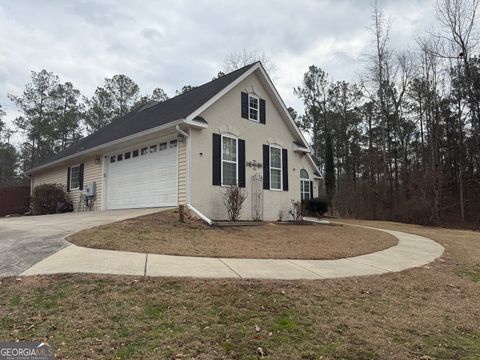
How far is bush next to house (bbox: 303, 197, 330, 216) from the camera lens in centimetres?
2253

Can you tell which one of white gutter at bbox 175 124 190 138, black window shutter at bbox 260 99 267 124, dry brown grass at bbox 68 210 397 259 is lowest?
dry brown grass at bbox 68 210 397 259

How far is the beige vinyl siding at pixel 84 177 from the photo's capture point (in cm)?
1537

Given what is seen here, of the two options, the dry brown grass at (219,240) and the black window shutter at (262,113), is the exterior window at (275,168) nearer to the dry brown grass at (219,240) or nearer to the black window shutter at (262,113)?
the black window shutter at (262,113)

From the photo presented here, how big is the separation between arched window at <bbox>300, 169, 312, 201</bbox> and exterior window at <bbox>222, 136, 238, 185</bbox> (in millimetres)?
11514

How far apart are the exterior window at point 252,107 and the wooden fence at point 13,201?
13449 millimetres

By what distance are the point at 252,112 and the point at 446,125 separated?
74.6ft

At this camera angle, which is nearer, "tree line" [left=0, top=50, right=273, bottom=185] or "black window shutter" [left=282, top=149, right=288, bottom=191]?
"black window shutter" [left=282, top=149, right=288, bottom=191]

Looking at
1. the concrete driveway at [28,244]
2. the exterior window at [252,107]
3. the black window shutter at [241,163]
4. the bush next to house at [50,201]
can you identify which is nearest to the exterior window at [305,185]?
the exterior window at [252,107]

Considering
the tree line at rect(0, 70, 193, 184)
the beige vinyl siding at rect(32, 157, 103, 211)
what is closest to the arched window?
the beige vinyl siding at rect(32, 157, 103, 211)

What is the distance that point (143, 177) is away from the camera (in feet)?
43.6

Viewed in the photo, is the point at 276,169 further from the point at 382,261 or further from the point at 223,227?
the point at 382,261

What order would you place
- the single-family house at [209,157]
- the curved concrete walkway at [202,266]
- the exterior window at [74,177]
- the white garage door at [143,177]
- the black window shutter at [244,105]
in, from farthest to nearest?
the exterior window at [74,177], the black window shutter at [244,105], the white garage door at [143,177], the single-family house at [209,157], the curved concrete walkway at [202,266]
